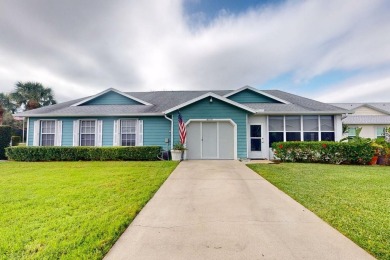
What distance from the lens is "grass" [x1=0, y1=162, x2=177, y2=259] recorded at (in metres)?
2.58

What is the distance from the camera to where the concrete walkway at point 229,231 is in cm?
252

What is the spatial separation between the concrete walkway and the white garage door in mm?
6721

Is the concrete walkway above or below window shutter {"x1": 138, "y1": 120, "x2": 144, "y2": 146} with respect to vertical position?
below

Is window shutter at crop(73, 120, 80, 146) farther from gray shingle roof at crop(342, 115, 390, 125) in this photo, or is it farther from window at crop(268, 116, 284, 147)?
gray shingle roof at crop(342, 115, 390, 125)

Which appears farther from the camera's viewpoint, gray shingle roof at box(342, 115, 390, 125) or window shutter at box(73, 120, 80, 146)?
gray shingle roof at box(342, 115, 390, 125)

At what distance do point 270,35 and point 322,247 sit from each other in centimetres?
1322

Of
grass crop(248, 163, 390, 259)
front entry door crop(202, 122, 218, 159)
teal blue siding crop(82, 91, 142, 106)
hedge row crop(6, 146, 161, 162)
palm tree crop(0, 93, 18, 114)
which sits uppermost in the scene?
palm tree crop(0, 93, 18, 114)

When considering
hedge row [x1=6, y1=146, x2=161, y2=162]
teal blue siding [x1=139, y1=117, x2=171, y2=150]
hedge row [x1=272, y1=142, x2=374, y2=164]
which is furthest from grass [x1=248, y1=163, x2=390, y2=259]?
teal blue siding [x1=139, y1=117, x2=171, y2=150]

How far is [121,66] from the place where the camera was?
17.0 metres

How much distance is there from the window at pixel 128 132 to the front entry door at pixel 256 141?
25.5 feet

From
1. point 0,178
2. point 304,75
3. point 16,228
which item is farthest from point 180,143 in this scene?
point 304,75

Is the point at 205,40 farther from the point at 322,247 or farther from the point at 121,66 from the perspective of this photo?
the point at 322,247

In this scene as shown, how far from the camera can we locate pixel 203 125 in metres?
12.1

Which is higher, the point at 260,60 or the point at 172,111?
the point at 260,60
